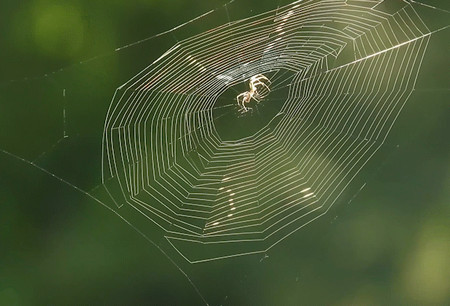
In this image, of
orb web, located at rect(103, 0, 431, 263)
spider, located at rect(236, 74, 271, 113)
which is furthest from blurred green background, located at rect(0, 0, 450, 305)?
spider, located at rect(236, 74, 271, 113)

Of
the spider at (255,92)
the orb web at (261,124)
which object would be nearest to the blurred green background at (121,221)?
the orb web at (261,124)

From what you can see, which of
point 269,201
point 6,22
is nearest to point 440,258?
point 269,201

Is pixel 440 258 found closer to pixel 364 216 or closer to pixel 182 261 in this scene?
pixel 364 216

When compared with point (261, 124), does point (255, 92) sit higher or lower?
higher

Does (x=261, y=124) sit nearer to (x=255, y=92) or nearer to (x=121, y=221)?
(x=255, y=92)

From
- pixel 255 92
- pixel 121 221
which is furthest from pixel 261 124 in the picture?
pixel 121 221

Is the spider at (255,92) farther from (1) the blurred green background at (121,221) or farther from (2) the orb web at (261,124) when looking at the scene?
Result: (1) the blurred green background at (121,221)
